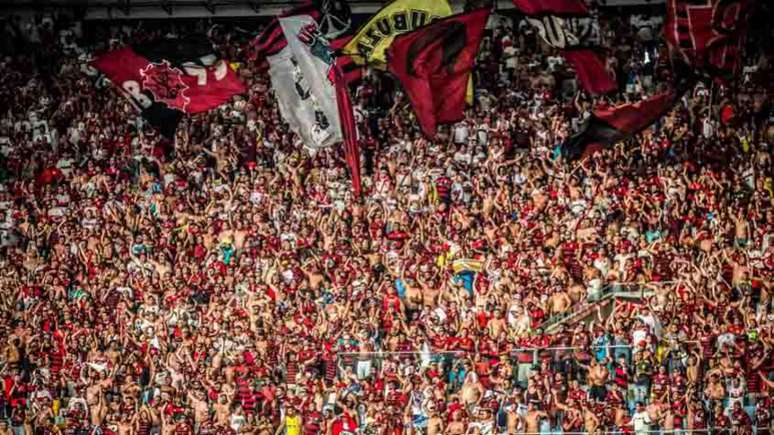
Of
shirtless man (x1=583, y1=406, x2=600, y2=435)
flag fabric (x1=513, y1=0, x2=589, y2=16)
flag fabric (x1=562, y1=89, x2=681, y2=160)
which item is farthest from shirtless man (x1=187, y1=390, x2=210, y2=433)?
flag fabric (x1=513, y1=0, x2=589, y2=16)

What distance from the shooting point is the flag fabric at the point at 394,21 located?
23.5 metres

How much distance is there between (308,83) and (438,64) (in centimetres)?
237

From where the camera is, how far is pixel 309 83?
23.5 m

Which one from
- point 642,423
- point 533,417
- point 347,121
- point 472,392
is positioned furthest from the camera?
point 347,121

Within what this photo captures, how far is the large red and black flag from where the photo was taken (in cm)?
2202

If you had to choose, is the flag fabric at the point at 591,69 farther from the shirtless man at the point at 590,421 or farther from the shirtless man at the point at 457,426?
the shirtless man at the point at 457,426

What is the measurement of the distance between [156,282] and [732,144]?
425 inches

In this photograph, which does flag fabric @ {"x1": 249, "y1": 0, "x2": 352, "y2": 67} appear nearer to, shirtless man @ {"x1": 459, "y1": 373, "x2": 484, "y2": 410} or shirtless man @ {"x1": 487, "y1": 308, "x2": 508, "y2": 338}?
shirtless man @ {"x1": 487, "y1": 308, "x2": 508, "y2": 338}

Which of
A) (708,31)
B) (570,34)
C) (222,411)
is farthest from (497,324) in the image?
(708,31)

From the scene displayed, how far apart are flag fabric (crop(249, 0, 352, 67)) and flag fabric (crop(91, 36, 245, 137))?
5.47ft

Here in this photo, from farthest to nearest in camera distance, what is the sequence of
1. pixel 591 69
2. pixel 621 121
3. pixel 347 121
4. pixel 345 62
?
1. pixel 345 62
2. pixel 347 121
3. pixel 591 69
4. pixel 621 121

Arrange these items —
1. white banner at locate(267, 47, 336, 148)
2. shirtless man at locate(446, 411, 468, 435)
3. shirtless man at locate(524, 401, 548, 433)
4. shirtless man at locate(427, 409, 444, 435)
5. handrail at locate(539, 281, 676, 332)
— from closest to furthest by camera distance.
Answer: shirtless man at locate(524, 401, 548, 433), shirtless man at locate(446, 411, 468, 435), shirtless man at locate(427, 409, 444, 435), handrail at locate(539, 281, 676, 332), white banner at locate(267, 47, 336, 148)

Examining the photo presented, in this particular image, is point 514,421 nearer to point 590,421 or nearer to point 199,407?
point 590,421

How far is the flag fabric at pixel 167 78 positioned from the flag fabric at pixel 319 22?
1.67 metres
